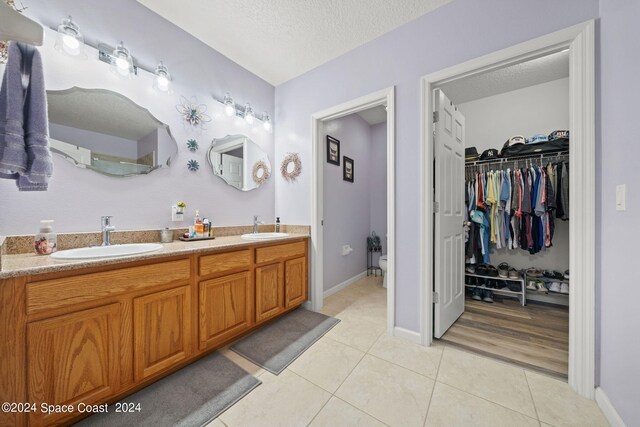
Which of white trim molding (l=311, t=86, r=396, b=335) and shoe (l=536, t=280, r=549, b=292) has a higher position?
white trim molding (l=311, t=86, r=396, b=335)

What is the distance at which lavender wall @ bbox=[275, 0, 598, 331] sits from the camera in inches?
55.7

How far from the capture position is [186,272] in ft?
4.61

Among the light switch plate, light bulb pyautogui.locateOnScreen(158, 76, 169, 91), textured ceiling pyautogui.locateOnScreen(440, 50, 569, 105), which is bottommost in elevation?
the light switch plate

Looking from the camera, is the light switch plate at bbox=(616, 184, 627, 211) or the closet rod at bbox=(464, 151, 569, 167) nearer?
the light switch plate at bbox=(616, 184, 627, 211)

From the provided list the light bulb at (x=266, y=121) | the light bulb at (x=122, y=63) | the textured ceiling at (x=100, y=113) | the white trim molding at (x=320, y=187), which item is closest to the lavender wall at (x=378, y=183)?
the white trim molding at (x=320, y=187)

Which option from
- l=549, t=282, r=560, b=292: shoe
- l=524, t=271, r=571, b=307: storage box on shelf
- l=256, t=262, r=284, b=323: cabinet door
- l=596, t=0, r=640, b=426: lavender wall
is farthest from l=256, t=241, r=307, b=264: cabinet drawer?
l=549, t=282, r=560, b=292: shoe

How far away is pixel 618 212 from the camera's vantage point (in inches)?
42.4

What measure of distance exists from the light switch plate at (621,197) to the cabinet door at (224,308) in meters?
2.19

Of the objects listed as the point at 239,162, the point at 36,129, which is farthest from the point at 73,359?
the point at 239,162

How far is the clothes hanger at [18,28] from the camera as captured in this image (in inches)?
26.6

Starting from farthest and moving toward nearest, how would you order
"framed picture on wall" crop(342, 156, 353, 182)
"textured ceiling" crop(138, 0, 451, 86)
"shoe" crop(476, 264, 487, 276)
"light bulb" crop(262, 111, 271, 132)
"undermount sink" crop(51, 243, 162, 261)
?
"framed picture on wall" crop(342, 156, 353, 182) < "shoe" crop(476, 264, 487, 276) < "light bulb" crop(262, 111, 271, 132) < "textured ceiling" crop(138, 0, 451, 86) < "undermount sink" crop(51, 243, 162, 261)

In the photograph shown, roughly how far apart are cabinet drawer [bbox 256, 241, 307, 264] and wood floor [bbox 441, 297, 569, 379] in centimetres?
146

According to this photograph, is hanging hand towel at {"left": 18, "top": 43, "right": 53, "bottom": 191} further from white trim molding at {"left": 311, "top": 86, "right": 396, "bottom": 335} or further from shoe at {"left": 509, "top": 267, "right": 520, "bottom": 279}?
shoe at {"left": 509, "top": 267, "right": 520, "bottom": 279}

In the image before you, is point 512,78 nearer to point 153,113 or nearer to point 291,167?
point 291,167
